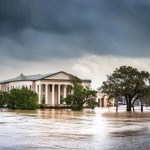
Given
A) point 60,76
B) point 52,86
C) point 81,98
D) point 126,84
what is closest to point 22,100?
point 81,98

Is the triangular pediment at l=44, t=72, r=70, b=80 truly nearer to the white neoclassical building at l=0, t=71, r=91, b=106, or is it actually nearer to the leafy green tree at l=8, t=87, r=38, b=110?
the white neoclassical building at l=0, t=71, r=91, b=106

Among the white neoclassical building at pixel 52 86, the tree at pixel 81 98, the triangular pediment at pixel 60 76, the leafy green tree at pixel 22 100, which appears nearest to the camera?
the leafy green tree at pixel 22 100

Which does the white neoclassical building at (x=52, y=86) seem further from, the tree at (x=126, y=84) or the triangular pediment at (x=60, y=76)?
the tree at (x=126, y=84)

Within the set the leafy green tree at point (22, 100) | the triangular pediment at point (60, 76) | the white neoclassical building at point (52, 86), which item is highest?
the triangular pediment at point (60, 76)

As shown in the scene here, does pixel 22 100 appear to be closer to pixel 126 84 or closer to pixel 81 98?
pixel 81 98

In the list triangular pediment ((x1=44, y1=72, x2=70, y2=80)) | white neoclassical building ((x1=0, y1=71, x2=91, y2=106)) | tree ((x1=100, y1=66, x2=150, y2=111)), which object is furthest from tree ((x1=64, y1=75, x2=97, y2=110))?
triangular pediment ((x1=44, y1=72, x2=70, y2=80))

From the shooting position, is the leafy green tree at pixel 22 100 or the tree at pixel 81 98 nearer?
the leafy green tree at pixel 22 100

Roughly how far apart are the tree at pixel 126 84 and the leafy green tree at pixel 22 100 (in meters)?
13.9

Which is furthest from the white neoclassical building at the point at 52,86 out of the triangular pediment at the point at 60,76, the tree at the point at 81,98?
the tree at the point at 81,98

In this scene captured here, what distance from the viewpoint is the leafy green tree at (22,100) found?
7997cm

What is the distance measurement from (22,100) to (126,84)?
67.2 feet

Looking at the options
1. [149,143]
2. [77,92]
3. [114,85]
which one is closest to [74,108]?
[77,92]

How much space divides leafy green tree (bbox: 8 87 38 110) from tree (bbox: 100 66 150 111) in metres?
13.9

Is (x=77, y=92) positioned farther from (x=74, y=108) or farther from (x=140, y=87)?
(x=140, y=87)
